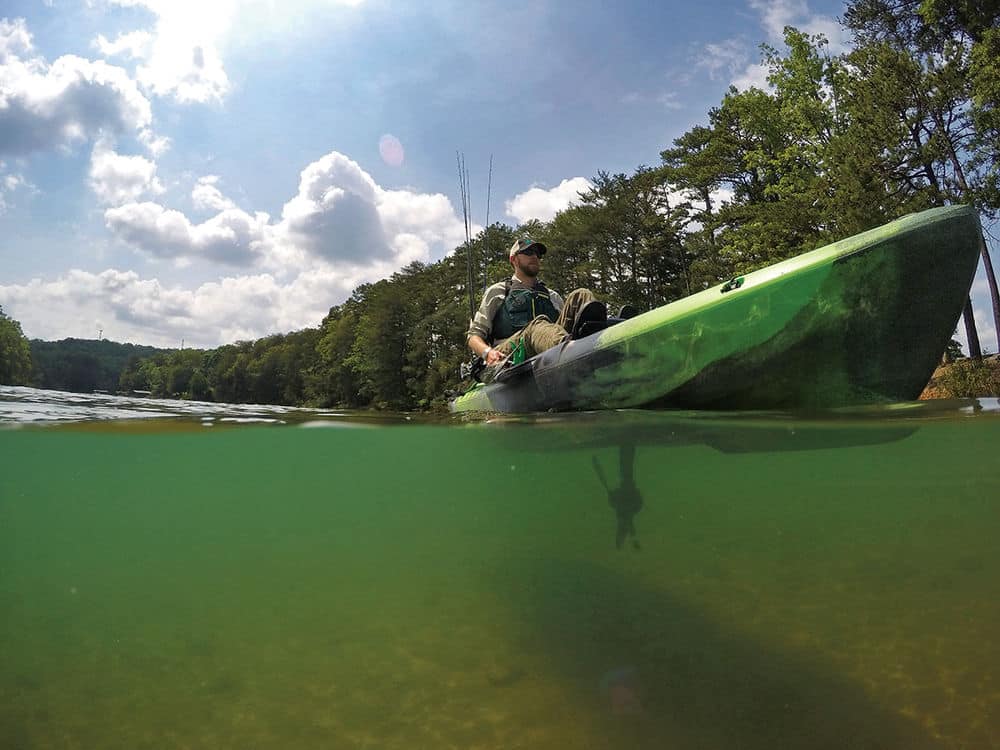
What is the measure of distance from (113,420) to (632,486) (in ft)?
21.7

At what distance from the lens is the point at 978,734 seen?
99.7 inches

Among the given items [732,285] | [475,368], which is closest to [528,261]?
[475,368]

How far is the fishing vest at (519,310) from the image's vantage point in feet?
24.0

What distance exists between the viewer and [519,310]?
7.33 meters

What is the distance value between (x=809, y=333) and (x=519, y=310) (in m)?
3.40

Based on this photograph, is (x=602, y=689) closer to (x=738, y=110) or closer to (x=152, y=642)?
(x=152, y=642)

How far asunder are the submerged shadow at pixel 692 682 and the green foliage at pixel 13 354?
75.6 m

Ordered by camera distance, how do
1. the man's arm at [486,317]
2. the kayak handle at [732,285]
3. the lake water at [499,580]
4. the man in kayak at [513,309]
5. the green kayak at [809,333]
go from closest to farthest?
the lake water at [499,580]
the green kayak at [809,333]
the kayak handle at [732,285]
the man in kayak at [513,309]
the man's arm at [486,317]

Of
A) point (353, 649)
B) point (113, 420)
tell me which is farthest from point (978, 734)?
point (113, 420)

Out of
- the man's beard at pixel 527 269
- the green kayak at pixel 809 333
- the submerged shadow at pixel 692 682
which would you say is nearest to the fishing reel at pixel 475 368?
the man's beard at pixel 527 269

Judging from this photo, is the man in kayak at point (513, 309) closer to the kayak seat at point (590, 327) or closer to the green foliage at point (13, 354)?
the kayak seat at point (590, 327)

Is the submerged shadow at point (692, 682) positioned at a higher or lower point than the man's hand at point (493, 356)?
lower

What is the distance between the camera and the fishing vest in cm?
732

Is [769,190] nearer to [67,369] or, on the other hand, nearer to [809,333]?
[809,333]
